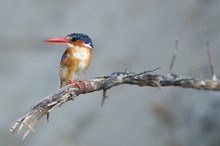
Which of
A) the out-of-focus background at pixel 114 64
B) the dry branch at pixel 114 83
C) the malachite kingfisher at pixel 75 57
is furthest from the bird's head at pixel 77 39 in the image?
the out-of-focus background at pixel 114 64

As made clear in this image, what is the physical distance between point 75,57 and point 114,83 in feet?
1.38

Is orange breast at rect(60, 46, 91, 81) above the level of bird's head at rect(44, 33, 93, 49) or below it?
below

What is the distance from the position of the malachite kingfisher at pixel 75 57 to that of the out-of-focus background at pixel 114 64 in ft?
14.1

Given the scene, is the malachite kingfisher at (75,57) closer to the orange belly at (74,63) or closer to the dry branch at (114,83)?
the orange belly at (74,63)

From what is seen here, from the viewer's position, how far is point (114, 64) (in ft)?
38.8

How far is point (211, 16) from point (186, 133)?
307 centimetres

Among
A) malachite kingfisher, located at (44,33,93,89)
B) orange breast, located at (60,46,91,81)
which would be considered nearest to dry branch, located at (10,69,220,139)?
malachite kingfisher, located at (44,33,93,89)

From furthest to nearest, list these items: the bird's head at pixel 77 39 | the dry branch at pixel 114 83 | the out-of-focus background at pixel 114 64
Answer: the out-of-focus background at pixel 114 64
the bird's head at pixel 77 39
the dry branch at pixel 114 83

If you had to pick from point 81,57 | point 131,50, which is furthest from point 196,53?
point 81,57

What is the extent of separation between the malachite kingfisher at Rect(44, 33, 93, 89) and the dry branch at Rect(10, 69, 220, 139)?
11 cm

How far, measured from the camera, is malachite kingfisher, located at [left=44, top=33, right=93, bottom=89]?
452cm

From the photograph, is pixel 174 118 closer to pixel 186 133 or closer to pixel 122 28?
pixel 186 133

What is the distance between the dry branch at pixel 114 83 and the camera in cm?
Result: 402

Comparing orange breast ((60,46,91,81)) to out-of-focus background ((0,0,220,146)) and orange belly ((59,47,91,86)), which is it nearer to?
orange belly ((59,47,91,86))
